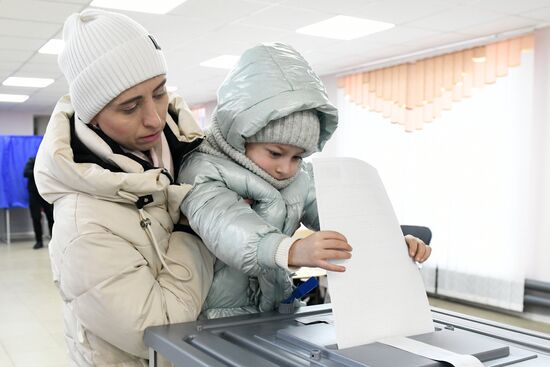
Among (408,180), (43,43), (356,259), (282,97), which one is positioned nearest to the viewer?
(356,259)

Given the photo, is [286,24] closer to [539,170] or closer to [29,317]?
[539,170]

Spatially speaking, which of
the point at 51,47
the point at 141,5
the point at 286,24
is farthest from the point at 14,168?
the point at 286,24

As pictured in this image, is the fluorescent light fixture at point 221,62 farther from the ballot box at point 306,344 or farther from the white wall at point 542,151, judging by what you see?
the ballot box at point 306,344

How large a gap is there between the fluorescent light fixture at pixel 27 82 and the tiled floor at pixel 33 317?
2396 millimetres

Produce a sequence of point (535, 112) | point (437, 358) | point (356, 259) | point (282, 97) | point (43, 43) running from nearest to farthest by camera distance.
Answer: point (437, 358) → point (356, 259) → point (282, 97) → point (535, 112) → point (43, 43)

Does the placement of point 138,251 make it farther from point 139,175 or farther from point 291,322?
point 291,322

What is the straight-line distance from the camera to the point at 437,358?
73 centimetres

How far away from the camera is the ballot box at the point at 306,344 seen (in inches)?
30.0

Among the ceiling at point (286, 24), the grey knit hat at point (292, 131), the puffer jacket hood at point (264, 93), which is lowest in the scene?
the grey knit hat at point (292, 131)

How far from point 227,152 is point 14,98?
9.42 m

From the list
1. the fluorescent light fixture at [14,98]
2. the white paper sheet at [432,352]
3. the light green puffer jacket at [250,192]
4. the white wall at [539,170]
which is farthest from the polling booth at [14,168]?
the white paper sheet at [432,352]

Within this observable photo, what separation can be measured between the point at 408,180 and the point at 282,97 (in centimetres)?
497

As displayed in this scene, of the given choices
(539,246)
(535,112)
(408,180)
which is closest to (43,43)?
(408,180)

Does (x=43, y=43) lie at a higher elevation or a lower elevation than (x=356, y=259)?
higher
